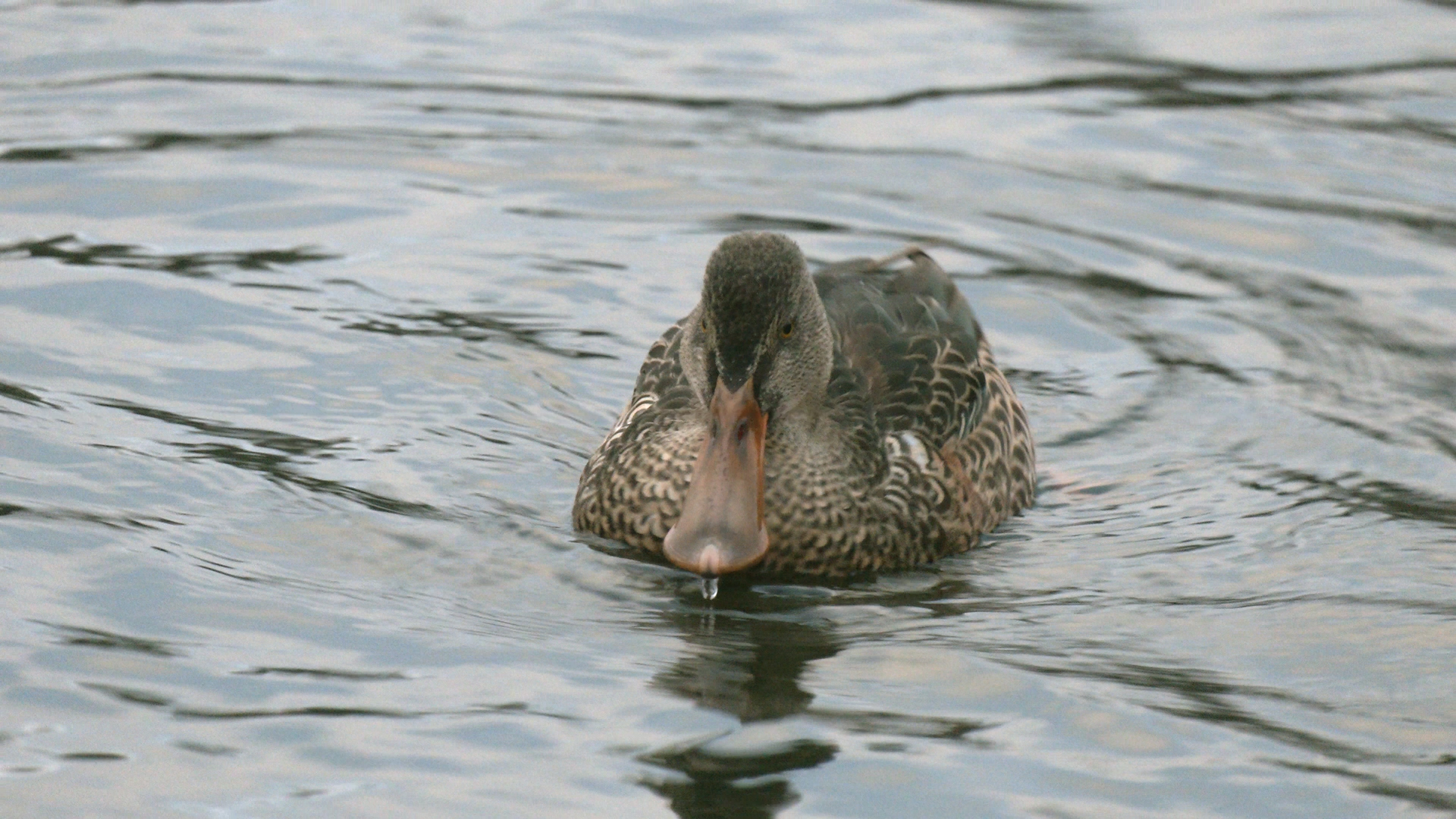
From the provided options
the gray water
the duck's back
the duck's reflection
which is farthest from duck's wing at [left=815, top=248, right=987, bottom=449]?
the duck's reflection

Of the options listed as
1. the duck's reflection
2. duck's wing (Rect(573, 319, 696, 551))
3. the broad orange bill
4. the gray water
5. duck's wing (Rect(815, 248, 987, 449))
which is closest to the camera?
the duck's reflection

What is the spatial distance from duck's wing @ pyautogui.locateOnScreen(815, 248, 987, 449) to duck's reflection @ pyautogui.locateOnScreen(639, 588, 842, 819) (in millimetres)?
1116

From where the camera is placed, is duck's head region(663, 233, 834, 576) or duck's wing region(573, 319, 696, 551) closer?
duck's head region(663, 233, 834, 576)

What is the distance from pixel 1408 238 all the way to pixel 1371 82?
9.20 ft

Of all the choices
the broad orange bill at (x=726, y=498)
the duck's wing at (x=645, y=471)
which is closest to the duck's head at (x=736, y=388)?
the broad orange bill at (x=726, y=498)

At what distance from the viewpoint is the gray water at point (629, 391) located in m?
6.06

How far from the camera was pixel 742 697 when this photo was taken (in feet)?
21.1

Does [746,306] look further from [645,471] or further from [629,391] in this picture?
[629,391]

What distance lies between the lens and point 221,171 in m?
11.9

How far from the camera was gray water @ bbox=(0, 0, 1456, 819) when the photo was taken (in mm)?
6062

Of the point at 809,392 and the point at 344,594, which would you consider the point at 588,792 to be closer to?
the point at 344,594

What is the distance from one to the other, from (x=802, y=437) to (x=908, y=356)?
→ 0.72m

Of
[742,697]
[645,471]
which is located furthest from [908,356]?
[742,697]

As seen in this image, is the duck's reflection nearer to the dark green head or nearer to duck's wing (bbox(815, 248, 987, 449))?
the dark green head
